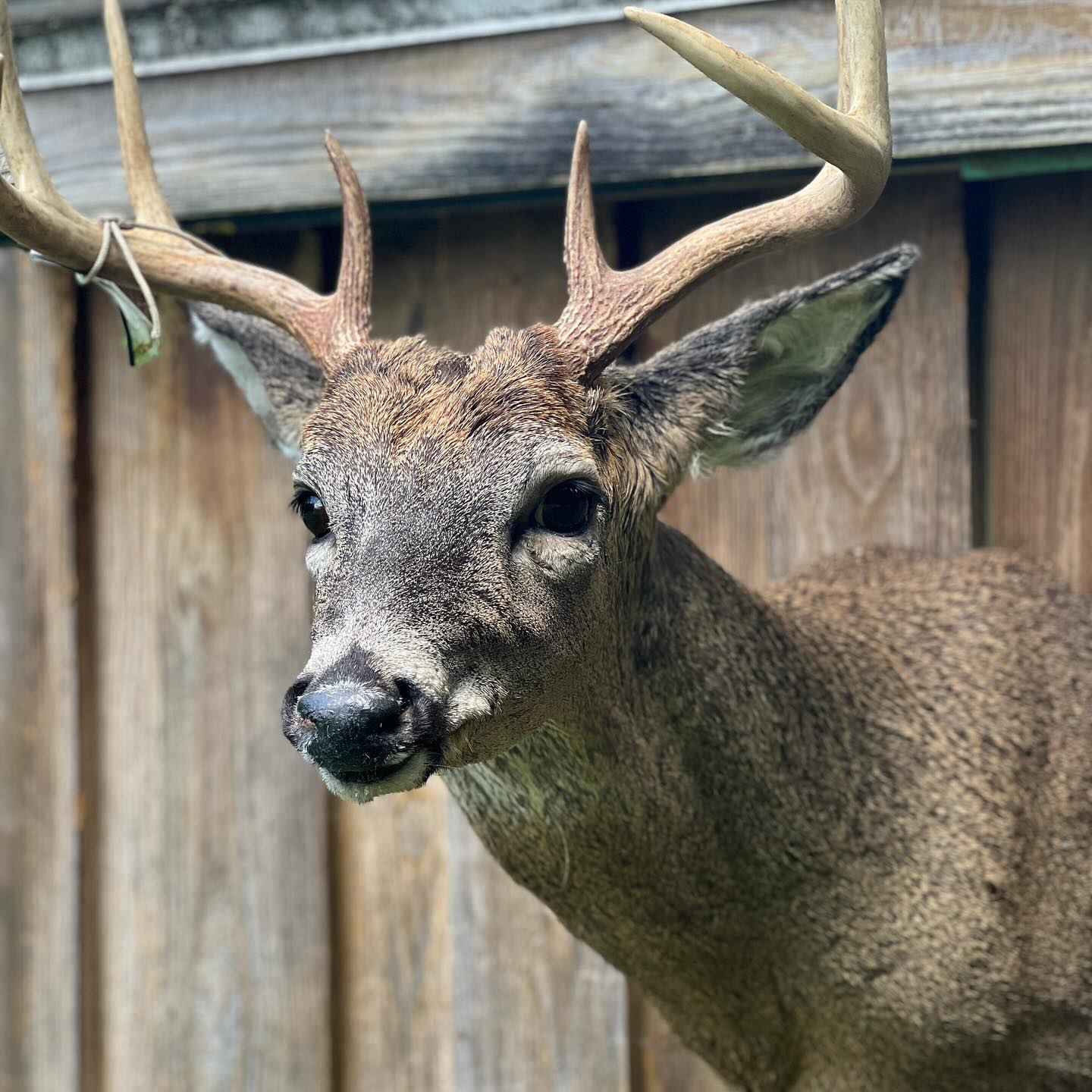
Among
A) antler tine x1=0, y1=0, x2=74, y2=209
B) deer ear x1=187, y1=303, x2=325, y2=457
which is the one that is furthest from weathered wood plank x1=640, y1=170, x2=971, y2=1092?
antler tine x1=0, y1=0, x2=74, y2=209

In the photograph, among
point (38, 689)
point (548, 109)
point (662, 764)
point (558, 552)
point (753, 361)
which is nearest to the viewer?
point (558, 552)

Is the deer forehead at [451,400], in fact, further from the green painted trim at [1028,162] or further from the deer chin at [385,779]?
the green painted trim at [1028,162]

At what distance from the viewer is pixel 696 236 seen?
276cm

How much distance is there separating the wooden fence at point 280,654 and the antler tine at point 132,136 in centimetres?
79

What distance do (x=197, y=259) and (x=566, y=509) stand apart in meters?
0.95

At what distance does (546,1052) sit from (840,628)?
1.48m

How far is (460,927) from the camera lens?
4.02 m

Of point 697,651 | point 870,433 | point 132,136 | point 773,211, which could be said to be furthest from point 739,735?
point 132,136

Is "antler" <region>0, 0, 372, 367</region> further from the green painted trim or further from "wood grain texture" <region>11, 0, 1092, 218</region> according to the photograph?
the green painted trim

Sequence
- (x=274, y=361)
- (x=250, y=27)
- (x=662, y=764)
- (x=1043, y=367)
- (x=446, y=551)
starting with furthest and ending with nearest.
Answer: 1. (x=250, y=27)
2. (x=1043, y=367)
3. (x=274, y=361)
4. (x=662, y=764)
5. (x=446, y=551)

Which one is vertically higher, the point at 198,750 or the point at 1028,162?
the point at 1028,162

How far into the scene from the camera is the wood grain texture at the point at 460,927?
3.95 m

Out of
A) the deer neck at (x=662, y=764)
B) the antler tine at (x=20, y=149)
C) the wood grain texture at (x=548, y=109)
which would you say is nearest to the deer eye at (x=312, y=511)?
the deer neck at (x=662, y=764)

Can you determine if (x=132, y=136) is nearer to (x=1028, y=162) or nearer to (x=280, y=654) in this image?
(x=280, y=654)
